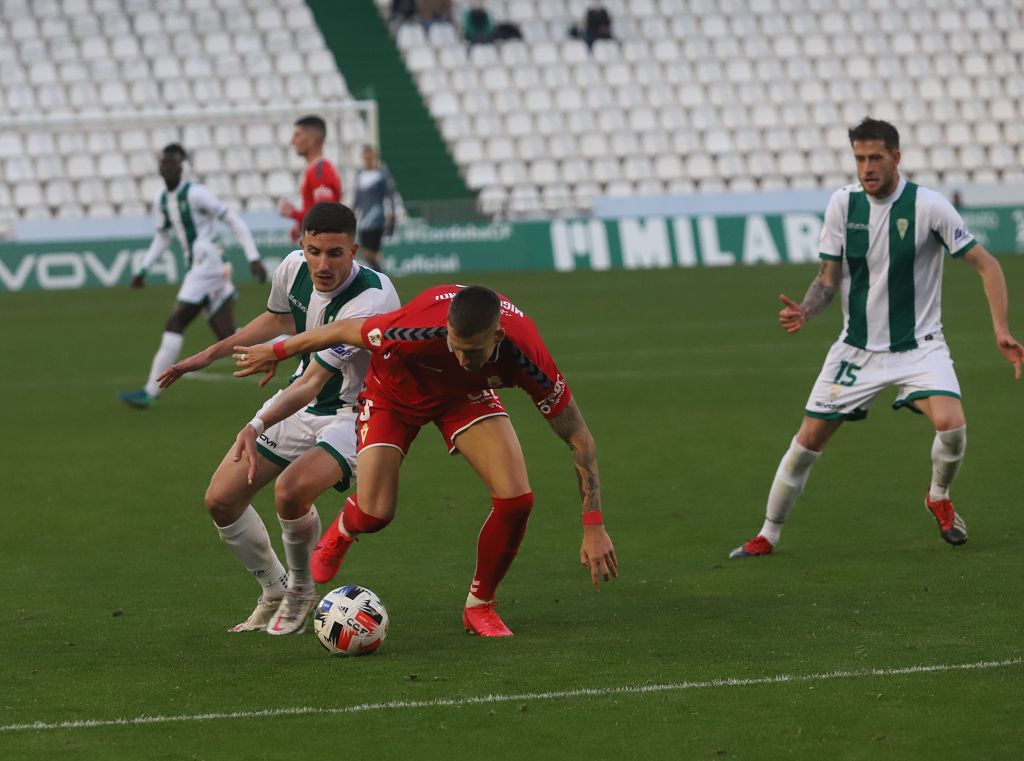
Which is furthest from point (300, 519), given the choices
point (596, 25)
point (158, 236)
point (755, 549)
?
point (596, 25)

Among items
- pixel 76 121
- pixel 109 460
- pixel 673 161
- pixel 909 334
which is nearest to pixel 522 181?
pixel 673 161

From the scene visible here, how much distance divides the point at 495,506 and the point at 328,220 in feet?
4.37

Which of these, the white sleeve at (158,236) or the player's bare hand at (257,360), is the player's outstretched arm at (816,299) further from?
the white sleeve at (158,236)

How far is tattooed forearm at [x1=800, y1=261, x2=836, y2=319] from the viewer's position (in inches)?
326

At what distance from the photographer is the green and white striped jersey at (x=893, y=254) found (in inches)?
327

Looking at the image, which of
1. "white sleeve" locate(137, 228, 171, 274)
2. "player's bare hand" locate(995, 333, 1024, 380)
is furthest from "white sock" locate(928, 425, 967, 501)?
"white sleeve" locate(137, 228, 171, 274)

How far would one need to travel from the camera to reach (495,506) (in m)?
6.79

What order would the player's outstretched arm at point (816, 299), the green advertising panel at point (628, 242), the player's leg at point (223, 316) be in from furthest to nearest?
the green advertising panel at point (628, 242)
the player's leg at point (223, 316)
the player's outstretched arm at point (816, 299)

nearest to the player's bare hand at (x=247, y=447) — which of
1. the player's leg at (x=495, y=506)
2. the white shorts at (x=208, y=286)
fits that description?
the player's leg at (x=495, y=506)

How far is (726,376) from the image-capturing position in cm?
1578

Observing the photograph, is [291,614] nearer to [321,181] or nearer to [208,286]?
[208,286]

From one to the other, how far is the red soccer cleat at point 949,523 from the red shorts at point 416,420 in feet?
8.73

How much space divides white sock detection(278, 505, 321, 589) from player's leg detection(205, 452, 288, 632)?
0.10 meters

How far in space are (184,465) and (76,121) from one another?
1663 cm
